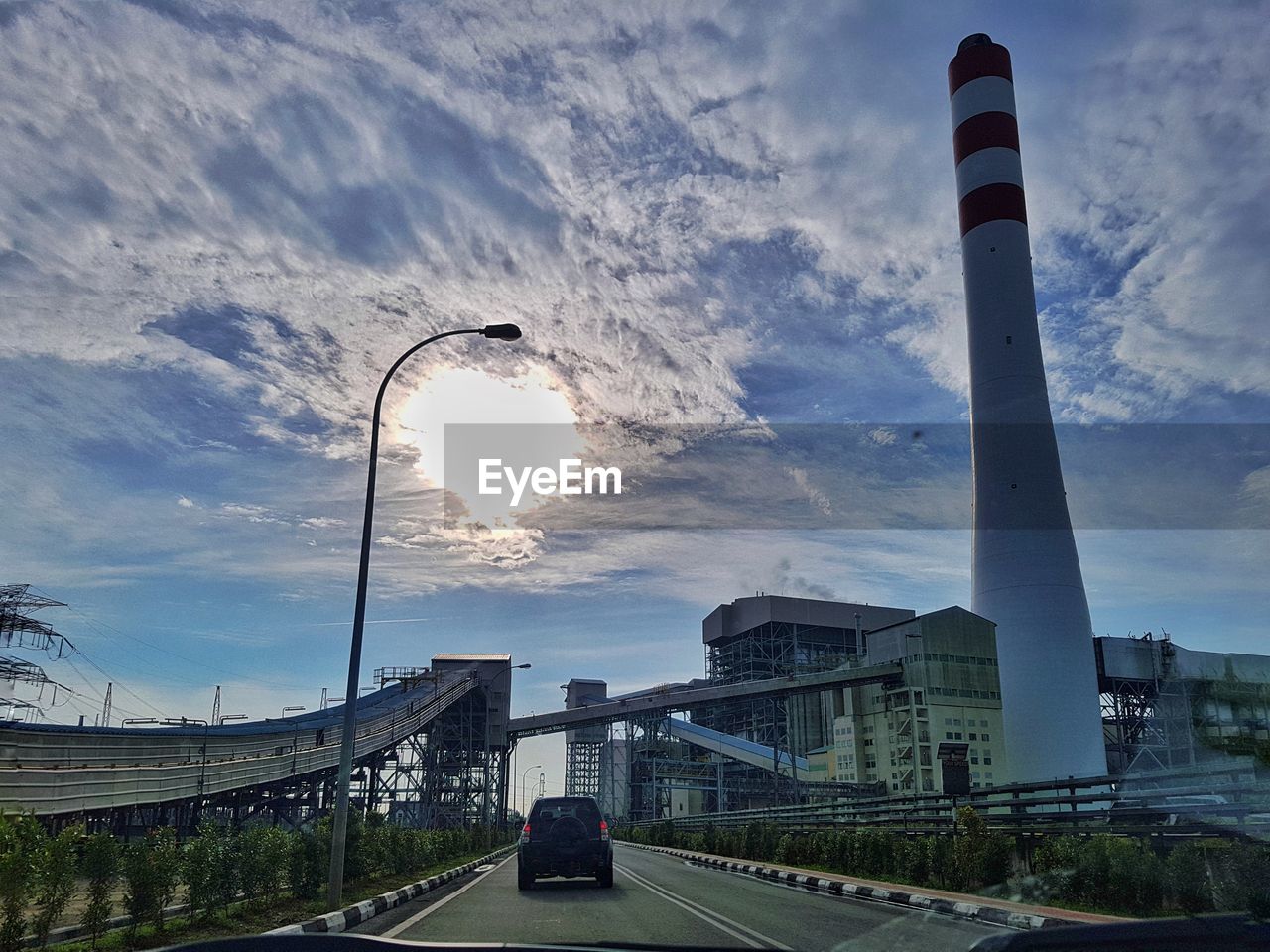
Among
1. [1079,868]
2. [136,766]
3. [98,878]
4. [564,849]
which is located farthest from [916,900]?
[136,766]

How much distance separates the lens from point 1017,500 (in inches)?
1658

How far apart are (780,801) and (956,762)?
183ft

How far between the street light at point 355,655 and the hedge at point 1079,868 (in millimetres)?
9600

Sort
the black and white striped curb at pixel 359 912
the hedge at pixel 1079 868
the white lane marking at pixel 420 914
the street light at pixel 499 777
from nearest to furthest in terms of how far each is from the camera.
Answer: the hedge at pixel 1079 868, the white lane marking at pixel 420 914, the black and white striped curb at pixel 359 912, the street light at pixel 499 777

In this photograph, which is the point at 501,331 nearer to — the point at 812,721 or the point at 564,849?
the point at 564,849

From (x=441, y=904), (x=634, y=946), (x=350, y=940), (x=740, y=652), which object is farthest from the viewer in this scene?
(x=740, y=652)

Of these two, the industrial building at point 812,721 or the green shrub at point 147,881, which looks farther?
the industrial building at point 812,721

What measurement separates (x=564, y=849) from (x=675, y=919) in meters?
5.84

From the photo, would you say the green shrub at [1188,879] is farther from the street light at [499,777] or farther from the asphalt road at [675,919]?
the street light at [499,777]

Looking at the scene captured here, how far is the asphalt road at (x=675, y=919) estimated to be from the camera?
924 centimetres

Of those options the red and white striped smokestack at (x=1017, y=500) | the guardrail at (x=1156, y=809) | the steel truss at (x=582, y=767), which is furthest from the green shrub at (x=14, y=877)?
the steel truss at (x=582, y=767)

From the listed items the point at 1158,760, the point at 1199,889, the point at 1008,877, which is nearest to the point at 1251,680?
the point at 1158,760

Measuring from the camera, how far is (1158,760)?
185ft

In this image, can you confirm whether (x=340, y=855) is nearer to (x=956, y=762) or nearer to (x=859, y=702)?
(x=956, y=762)
